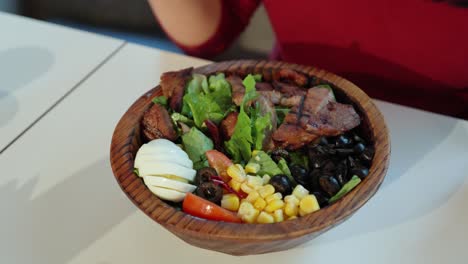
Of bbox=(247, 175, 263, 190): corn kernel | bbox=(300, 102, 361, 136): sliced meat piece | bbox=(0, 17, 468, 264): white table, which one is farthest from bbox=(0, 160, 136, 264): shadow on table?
bbox=(300, 102, 361, 136): sliced meat piece

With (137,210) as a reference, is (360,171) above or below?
above

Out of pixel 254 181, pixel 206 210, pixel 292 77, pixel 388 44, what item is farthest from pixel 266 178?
pixel 388 44

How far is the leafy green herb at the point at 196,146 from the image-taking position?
36.1 inches

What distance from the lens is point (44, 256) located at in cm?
91

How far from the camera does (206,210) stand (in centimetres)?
79

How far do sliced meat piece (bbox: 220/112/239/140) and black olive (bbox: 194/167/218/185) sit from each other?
0.33ft

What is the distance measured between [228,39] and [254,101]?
0.57m

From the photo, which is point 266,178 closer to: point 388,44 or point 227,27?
point 388,44

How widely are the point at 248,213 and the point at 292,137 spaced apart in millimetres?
177

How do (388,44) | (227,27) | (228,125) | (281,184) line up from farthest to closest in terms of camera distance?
(227,27)
(388,44)
(228,125)
(281,184)

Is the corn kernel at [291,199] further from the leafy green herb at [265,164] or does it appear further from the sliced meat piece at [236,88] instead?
the sliced meat piece at [236,88]

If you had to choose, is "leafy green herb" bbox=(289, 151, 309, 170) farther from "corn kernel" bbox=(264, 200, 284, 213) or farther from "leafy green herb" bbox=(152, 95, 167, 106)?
"leafy green herb" bbox=(152, 95, 167, 106)

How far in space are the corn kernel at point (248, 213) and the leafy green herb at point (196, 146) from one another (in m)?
0.15

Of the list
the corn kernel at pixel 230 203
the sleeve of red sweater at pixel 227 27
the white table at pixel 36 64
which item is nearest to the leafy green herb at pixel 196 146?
the corn kernel at pixel 230 203
